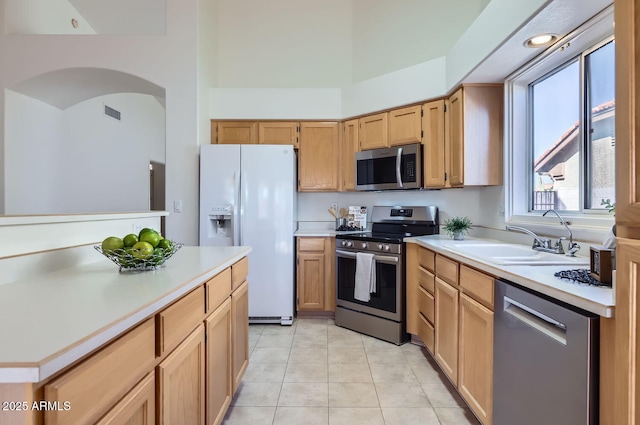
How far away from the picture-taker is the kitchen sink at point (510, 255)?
1537mm

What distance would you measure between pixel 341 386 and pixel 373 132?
2317 millimetres

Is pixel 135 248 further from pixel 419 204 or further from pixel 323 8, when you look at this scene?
pixel 323 8

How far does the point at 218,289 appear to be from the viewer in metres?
1.47

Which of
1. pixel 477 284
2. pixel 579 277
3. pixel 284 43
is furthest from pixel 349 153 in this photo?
pixel 579 277

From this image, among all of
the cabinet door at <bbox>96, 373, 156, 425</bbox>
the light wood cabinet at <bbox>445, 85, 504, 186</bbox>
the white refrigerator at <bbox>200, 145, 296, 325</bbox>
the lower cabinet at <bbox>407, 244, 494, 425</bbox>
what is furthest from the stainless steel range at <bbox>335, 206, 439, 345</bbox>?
the cabinet door at <bbox>96, 373, 156, 425</bbox>

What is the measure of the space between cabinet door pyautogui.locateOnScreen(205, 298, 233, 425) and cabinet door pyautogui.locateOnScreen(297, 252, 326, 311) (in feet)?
5.18

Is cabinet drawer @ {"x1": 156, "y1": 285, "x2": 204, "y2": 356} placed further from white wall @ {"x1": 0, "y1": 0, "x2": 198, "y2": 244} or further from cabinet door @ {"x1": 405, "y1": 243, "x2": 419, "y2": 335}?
white wall @ {"x1": 0, "y1": 0, "x2": 198, "y2": 244}

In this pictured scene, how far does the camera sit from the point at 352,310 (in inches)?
115

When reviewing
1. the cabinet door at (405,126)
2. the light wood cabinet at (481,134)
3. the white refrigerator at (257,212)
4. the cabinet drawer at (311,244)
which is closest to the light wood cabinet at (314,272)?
the cabinet drawer at (311,244)

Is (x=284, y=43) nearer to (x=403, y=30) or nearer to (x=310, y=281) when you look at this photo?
(x=403, y=30)

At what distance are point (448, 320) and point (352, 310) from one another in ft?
3.66

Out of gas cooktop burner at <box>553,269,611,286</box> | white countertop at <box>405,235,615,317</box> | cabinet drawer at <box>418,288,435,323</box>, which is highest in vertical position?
gas cooktop burner at <box>553,269,611,286</box>

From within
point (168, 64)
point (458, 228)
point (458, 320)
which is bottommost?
point (458, 320)

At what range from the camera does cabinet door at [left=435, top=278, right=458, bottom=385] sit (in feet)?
6.07
